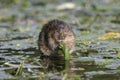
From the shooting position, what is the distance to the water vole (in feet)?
26.0

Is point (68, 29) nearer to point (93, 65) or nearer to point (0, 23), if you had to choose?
point (93, 65)

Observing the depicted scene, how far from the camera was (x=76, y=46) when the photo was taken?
9320mm

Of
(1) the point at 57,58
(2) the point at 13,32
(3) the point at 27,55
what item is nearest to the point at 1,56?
(3) the point at 27,55

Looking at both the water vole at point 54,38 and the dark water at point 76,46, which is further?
the water vole at point 54,38

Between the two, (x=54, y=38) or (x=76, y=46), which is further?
(x=76, y=46)

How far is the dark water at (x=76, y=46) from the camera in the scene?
6887mm

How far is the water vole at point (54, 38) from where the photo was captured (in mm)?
7922

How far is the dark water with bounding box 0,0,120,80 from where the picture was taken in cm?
689

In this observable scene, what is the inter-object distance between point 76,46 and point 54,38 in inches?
56.2

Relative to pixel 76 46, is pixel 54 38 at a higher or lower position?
higher

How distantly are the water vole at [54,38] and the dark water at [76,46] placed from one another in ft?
0.64

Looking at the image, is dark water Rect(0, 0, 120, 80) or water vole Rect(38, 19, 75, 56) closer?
dark water Rect(0, 0, 120, 80)

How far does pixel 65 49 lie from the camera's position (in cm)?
728

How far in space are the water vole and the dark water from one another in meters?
0.19
